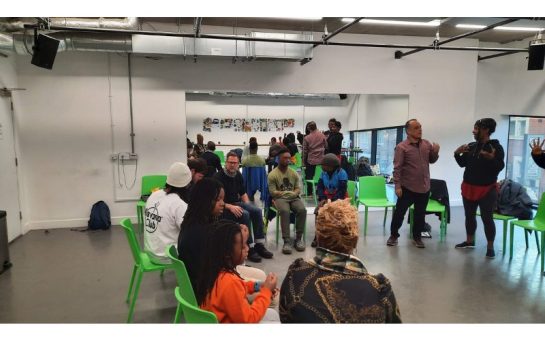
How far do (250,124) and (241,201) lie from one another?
139 inches

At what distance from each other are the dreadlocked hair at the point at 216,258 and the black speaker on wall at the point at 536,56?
184 inches

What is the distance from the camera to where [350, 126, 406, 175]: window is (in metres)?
7.72

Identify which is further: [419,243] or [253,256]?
[419,243]

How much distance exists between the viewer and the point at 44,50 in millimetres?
3633

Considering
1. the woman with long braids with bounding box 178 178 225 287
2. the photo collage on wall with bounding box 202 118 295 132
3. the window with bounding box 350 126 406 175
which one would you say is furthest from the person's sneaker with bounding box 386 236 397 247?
the photo collage on wall with bounding box 202 118 295 132

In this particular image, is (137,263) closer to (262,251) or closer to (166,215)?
(166,215)

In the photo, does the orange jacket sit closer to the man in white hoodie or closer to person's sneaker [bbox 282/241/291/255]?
the man in white hoodie

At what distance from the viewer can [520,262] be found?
13.0 feet

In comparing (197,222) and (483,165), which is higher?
(483,165)

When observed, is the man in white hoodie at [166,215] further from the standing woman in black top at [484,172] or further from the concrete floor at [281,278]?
the standing woman in black top at [484,172]

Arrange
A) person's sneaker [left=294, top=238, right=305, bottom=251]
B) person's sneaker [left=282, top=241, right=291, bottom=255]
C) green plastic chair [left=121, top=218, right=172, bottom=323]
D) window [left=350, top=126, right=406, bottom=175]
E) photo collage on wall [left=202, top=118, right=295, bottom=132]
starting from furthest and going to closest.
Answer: window [left=350, top=126, right=406, bottom=175] → photo collage on wall [left=202, top=118, right=295, bottom=132] → person's sneaker [left=294, top=238, right=305, bottom=251] → person's sneaker [left=282, top=241, right=291, bottom=255] → green plastic chair [left=121, top=218, right=172, bottom=323]

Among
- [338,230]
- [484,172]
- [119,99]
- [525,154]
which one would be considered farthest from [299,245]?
[525,154]

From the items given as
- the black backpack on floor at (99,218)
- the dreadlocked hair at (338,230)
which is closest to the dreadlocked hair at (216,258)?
the dreadlocked hair at (338,230)

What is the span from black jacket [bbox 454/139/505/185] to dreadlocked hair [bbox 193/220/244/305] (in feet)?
→ 11.3
